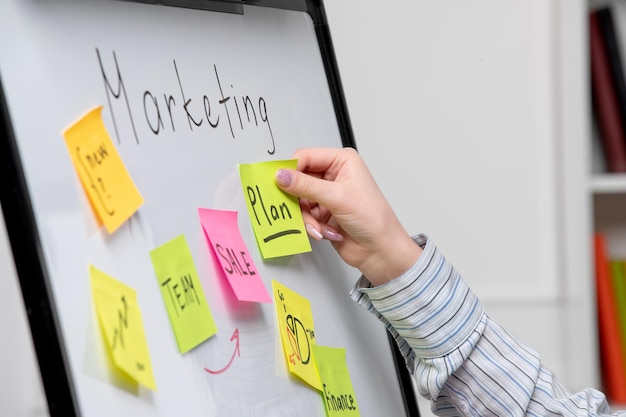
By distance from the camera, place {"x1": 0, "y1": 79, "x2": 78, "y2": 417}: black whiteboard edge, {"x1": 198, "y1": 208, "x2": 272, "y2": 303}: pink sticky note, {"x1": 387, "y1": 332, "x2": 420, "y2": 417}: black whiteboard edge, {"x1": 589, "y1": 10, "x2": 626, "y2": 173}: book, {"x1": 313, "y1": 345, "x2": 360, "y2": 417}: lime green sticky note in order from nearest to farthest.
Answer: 1. {"x1": 0, "y1": 79, "x2": 78, "y2": 417}: black whiteboard edge
2. {"x1": 198, "y1": 208, "x2": 272, "y2": 303}: pink sticky note
3. {"x1": 313, "y1": 345, "x2": 360, "y2": 417}: lime green sticky note
4. {"x1": 387, "y1": 332, "x2": 420, "y2": 417}: black whiteboard edge
5. {"x1": 589, "y1": 10, "x2": 626, "y2": 173}: book

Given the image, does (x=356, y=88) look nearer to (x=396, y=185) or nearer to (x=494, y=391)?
(x=396, y=185)

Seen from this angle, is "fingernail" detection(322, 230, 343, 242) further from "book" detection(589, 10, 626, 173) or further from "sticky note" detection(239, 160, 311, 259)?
"book" detection(589, 10, 626, 173)

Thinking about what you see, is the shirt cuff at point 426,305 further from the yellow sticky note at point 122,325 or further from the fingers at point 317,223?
the yellow sticky note at point 122,325

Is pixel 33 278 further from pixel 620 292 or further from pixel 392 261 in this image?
pixel 620 292

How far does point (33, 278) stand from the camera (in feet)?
1.51

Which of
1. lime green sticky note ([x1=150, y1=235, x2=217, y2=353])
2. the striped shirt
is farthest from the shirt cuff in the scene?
lime green sticky note ([x1=150, y1=235, x2=217, y2=353])

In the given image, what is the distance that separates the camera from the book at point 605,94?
1615 millimetres

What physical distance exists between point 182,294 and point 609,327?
4.18 ft

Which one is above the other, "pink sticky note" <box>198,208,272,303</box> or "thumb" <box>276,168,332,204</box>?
"thumb" <box>276,168,332,204</box>

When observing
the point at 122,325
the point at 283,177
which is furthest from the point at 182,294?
the point at 283,177

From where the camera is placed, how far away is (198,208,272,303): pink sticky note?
0.62 m

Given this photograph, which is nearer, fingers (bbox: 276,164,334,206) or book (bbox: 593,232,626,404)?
fingers (bbox: 276,164,334,206)

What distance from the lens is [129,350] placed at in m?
0.51

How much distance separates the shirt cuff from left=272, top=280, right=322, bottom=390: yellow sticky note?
74mm
